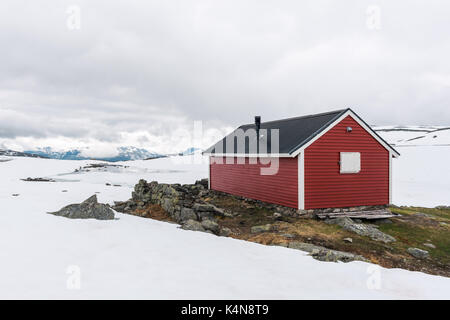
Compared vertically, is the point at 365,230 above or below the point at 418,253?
above

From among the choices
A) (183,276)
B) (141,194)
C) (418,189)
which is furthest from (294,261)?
(418,189)

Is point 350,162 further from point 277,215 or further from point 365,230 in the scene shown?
point 277,215

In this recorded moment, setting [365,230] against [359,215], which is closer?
[365,230]

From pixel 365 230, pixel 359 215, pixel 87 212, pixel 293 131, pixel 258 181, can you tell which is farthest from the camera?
pixel 258 181

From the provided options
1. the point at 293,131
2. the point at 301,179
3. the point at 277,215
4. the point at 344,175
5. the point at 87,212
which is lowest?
the point at 277,215

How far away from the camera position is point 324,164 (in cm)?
1675

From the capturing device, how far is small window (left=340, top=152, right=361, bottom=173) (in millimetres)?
17125

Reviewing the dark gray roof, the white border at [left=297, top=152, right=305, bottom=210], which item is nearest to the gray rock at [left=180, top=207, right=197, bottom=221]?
the white border at [left=297, top=152, right=305, bottom=210]

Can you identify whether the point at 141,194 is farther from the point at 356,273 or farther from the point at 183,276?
the point at 356,273

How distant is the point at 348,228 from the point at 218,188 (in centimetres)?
1228

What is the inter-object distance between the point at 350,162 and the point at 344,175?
796 mm

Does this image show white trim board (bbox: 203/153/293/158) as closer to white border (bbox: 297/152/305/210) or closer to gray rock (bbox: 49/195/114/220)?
white border (bbox: 297/152/305/210)

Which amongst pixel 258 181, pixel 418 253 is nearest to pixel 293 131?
pixel 258 181
